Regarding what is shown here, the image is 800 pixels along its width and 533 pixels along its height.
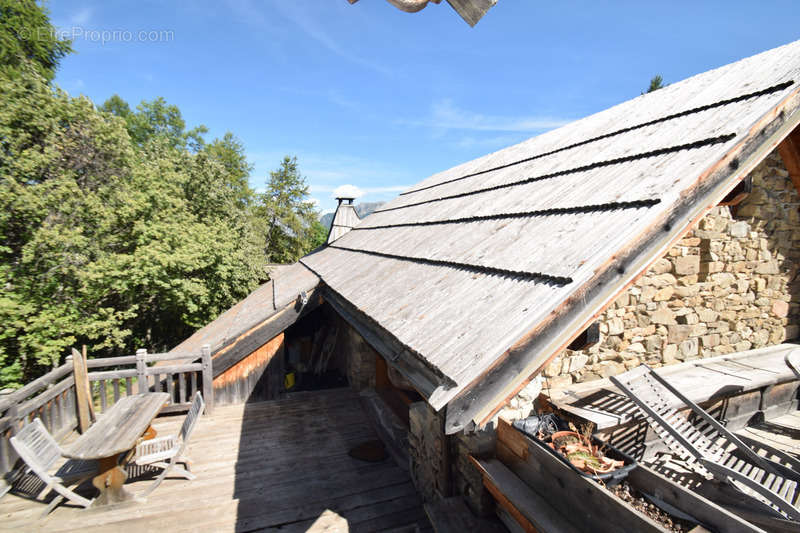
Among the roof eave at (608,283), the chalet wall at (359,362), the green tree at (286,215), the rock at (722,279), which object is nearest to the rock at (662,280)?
the rock at (722,279)

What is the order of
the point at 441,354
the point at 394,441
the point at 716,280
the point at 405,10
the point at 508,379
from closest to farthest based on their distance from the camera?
the point at 405,10 < the point at 508,379 < the point at 441,354 < the point at 716,280 < the point at 394,441

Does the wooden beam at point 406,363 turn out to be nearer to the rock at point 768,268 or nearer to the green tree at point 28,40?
the rock at point 768,268

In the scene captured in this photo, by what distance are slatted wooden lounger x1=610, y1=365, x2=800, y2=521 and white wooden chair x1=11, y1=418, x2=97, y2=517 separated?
5.96 m

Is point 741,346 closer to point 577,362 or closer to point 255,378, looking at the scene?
point 577,362

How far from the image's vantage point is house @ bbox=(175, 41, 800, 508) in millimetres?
1736

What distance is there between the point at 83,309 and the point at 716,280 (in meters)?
17.1

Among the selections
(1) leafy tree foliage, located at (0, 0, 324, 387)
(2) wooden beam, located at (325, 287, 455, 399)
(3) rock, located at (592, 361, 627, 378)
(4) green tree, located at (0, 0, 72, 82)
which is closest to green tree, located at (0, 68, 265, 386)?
(1) leafy tree foliage, located at (0, 0, 324, 387)

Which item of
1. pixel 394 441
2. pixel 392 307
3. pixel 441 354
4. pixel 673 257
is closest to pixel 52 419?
pixel 394 441

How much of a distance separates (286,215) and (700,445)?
32.1 metres

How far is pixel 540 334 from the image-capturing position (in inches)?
64.4

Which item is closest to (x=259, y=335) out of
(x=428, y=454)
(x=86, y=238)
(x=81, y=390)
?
(x=81, y=390)

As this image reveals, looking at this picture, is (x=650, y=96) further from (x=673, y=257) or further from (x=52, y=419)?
(x=52, y=419)

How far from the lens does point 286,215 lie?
31.9 metres

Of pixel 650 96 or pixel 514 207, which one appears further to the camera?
pixel 650 96
